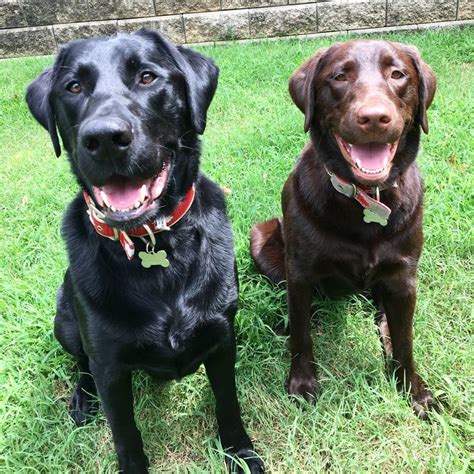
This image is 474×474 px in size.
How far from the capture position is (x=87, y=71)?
1.53m

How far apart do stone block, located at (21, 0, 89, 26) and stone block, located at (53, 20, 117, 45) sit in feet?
0.31

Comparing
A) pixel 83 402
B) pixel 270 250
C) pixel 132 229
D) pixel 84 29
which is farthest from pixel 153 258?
pixel 84 29

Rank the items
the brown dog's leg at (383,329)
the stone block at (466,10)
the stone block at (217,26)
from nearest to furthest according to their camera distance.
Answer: the brown dog's leg at (383,329) → the stone block at (466,10) → the stone block at (217,26)

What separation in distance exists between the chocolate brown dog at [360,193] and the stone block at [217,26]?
17.5ft

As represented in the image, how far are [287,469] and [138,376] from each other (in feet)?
2.57

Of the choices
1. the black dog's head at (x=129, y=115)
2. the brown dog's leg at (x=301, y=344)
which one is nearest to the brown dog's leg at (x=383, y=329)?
the brown dog's leg at (x=301, y=344)

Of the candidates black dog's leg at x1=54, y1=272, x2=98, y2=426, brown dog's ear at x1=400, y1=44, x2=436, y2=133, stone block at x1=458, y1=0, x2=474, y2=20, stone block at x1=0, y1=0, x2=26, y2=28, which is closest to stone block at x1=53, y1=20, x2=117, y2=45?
stone block at x1=0, y1=0, x2=26, y2=28

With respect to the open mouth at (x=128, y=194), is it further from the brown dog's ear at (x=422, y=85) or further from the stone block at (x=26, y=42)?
the stone block at (x=26, y=42)

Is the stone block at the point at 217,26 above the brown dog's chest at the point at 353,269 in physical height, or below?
below

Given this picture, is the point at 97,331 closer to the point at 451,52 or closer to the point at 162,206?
the point at 162,206

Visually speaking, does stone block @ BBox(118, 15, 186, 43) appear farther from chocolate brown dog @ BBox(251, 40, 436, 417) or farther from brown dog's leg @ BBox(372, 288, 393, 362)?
brown dog's leg @ BBox(372, 288, 393, 362)

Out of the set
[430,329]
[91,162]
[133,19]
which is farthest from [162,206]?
[133,19]

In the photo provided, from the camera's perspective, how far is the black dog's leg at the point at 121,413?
1646mm

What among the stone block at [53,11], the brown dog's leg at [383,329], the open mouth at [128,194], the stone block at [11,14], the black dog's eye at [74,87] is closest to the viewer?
the open mouth at [128,194]
